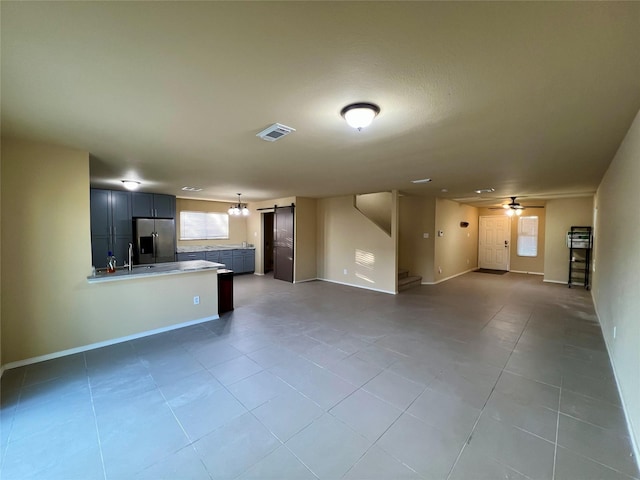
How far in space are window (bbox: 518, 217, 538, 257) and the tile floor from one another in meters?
6.05

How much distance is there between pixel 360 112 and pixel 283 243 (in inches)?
241

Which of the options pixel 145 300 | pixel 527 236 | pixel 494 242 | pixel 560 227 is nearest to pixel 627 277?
pixel 145 300

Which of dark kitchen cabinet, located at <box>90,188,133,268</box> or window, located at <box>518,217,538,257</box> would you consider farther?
window, located at <box>518,217,538,257</box>

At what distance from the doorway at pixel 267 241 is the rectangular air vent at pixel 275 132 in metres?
6.59

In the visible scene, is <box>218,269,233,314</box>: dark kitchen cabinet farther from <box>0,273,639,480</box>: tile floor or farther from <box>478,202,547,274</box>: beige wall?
<box>478,202,547,274</box>: beige wall

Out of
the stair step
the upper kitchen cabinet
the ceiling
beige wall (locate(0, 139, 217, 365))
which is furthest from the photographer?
the stair step

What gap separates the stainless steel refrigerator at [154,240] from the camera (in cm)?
640

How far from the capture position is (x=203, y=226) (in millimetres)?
8406

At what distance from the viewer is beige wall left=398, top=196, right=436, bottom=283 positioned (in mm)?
7410

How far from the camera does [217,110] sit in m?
2.09

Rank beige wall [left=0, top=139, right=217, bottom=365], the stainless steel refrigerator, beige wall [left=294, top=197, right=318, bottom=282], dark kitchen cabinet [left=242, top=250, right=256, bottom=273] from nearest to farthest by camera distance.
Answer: beige wall [left=0, top=139, right=217, bottom=365]
the stainless steel refrigerator
beige wall [left=294, top=197, right=318, bottom=282]
dark kitchen cabinet [left=242, top=250, right=256, bottom=273]

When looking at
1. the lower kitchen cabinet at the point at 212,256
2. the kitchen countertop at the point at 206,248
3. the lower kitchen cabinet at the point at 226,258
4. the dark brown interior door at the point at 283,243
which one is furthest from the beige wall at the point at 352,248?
the lower kitchen cabinet at the point at 212,256

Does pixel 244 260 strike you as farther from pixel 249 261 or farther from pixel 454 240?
pixel 454 240

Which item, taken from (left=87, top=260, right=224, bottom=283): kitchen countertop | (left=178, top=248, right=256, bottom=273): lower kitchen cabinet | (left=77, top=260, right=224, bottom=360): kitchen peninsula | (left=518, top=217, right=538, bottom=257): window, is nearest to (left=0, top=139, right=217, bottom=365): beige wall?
(left=77, top=260, right=224, bottom=360): kitchen peninsula
